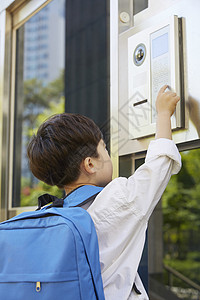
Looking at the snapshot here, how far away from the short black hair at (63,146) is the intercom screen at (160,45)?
0.32m

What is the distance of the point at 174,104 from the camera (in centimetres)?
116

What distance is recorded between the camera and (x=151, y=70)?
133 cm

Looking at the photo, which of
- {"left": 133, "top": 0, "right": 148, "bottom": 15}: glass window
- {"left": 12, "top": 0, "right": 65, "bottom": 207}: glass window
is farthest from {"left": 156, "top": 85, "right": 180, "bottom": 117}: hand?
{"left": 12, "top": 0, "right": 65, "bottom": 207}: glass window

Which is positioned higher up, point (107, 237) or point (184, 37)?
point (184, 37)

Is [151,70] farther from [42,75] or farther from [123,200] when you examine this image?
[42,75]

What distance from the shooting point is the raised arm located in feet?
3.59

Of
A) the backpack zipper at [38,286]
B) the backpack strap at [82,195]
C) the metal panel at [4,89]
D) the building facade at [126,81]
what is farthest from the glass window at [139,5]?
the backpack zipper at [38,286]

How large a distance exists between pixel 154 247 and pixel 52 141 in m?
3.06

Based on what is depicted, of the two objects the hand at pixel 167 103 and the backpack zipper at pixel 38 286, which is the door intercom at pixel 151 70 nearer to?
the hand at pixel 167 103

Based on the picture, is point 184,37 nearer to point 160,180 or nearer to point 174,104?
point 174,104

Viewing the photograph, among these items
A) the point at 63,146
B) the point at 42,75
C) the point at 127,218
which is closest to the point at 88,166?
the point at 63,146

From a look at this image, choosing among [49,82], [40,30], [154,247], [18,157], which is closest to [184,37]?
[18,157]

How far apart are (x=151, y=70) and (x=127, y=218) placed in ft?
1.70

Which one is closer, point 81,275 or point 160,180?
point 81,275
